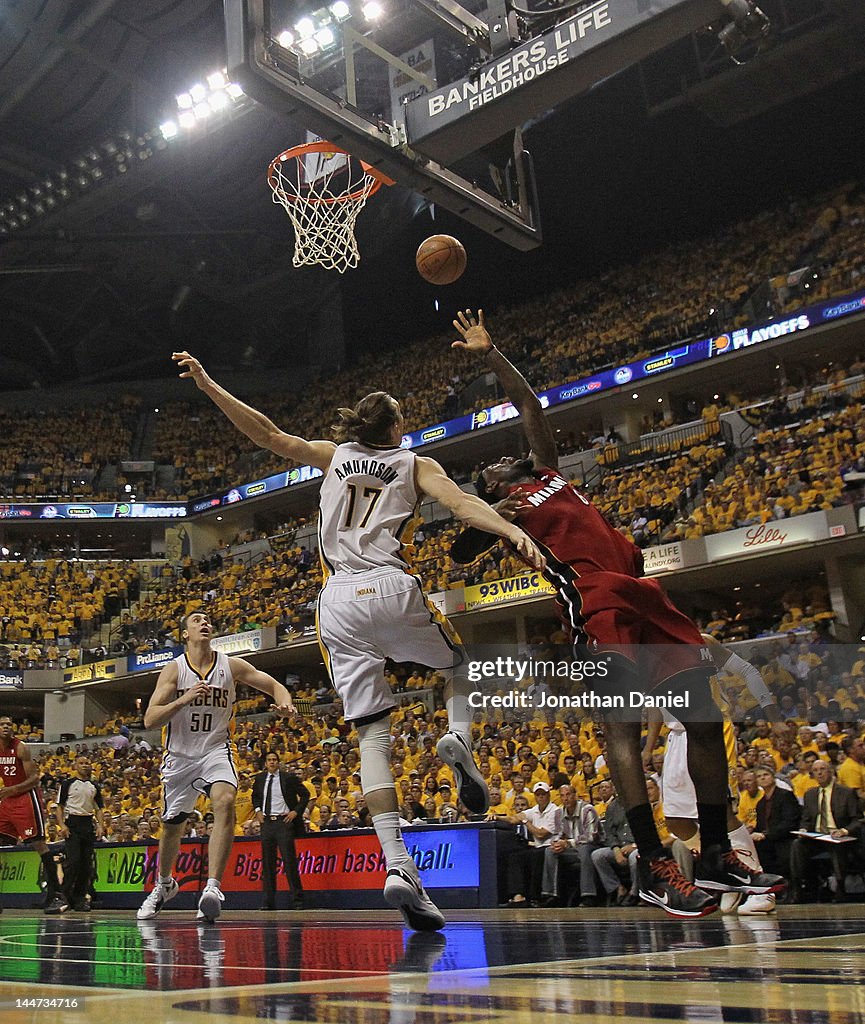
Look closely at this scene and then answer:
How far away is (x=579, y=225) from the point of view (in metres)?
30.8

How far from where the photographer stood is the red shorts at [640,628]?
13.2 feet

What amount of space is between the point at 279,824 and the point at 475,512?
785 cm

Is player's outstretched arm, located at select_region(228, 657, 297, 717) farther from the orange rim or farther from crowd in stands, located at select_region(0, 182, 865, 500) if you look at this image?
crowd in stands, located at select_region(0, 182, 865, 500)

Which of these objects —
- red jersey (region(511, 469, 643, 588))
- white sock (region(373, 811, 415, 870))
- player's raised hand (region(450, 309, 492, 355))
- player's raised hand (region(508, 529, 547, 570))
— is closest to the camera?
player's raised hand (region(508, 529, 547, 570))

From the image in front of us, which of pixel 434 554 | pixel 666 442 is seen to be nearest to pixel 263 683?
pixel 434 554

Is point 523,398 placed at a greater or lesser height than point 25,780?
greater

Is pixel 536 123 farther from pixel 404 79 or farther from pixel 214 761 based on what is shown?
pixel 214 761

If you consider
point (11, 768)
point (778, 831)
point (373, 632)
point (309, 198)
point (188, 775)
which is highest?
point (309, 198)

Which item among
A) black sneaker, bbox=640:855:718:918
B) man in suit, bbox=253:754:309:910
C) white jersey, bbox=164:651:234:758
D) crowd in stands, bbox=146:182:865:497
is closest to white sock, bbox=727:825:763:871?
black sneaker, bbox=640:855:718:918

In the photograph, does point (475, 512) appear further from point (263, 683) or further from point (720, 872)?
point (263, 683)

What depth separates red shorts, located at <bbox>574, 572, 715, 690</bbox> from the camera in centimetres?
403

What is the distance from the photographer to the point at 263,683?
21.9ft

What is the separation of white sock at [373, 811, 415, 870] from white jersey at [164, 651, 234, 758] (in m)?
2.88

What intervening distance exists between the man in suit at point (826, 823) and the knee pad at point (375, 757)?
4.76 meters
